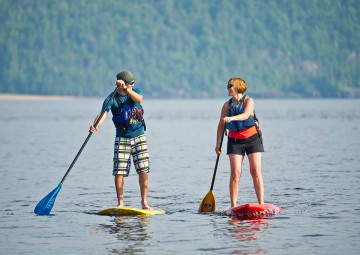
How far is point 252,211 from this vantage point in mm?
15609

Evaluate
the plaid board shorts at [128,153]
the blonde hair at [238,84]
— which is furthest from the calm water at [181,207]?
the blonde hair at [238,84]

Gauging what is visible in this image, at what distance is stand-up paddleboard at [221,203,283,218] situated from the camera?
51.2ft

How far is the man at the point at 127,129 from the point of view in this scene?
1566 cm

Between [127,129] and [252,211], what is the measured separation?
2.18m

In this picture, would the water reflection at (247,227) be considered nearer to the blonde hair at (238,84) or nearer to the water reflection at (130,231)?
the water reflection at (130,231)

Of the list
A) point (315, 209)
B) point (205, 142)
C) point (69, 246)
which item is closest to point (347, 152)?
point (205, 142)

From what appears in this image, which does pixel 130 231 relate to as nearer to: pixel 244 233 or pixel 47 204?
pixel 244 233

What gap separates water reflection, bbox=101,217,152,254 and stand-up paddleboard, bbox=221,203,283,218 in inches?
50.6

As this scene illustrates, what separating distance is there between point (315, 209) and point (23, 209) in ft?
15.2

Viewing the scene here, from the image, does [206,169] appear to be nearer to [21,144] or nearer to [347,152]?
[347,152]

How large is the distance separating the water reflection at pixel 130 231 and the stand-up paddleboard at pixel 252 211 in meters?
1.29

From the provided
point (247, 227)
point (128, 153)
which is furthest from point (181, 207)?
point (247, 227)

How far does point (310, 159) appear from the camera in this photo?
29641 mm

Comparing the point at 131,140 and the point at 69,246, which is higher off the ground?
the point at 131,140
